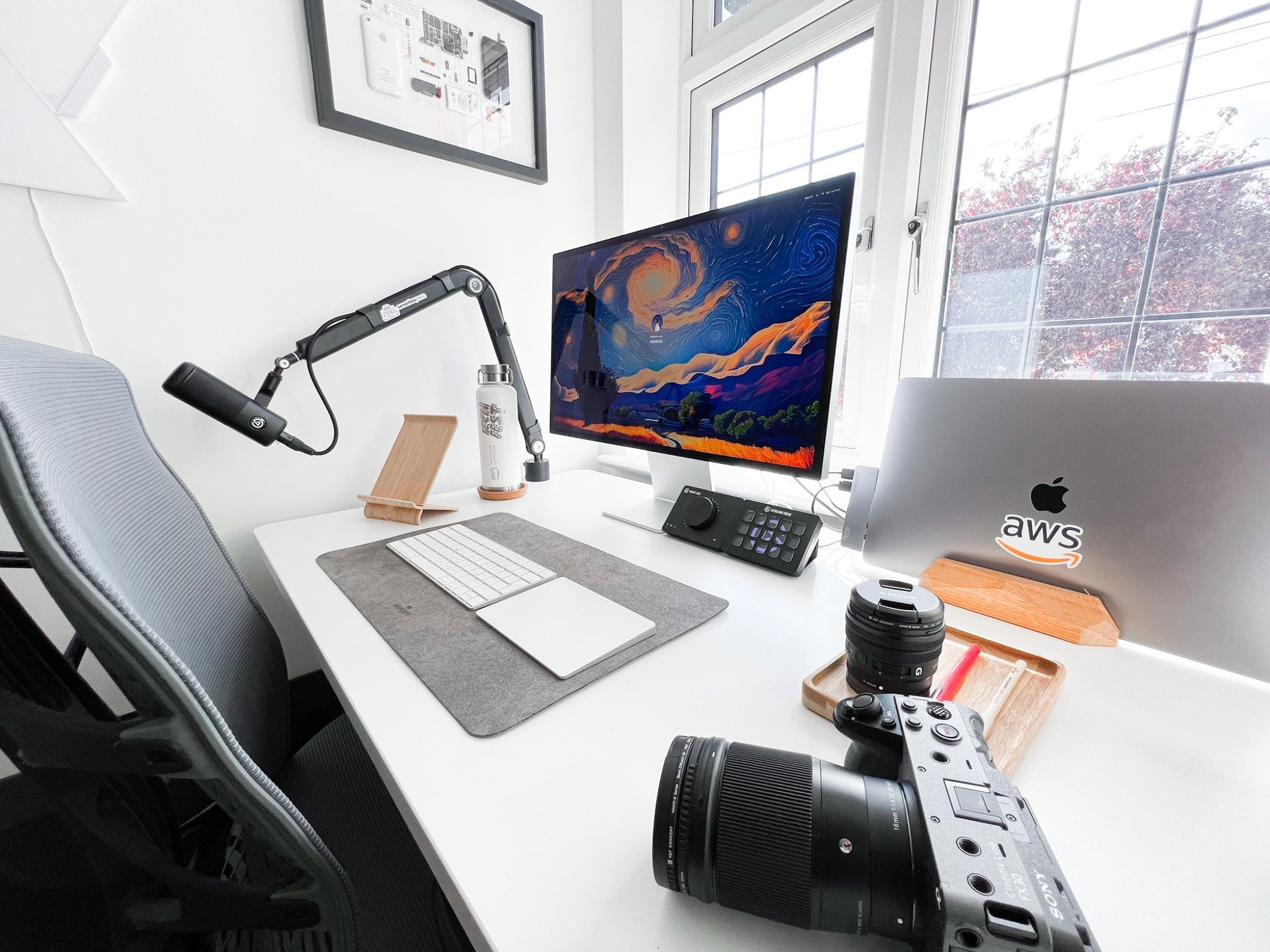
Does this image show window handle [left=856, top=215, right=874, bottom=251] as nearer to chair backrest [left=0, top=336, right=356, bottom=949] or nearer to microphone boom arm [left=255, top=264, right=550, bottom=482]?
microphone boom arm [left=255, top=264, right=550, bottom=482]

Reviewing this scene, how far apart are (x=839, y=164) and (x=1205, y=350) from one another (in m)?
0.75

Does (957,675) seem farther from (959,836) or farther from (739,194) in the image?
(739,194)

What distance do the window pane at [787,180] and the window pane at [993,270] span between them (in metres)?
0.41

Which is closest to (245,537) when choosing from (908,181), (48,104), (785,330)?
(48,104)

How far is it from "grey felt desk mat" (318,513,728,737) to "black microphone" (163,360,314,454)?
267 mm

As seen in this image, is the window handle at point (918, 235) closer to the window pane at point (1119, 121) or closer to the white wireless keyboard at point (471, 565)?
the window pane at point (1119, 121)

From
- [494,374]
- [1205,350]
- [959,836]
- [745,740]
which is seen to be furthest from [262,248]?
[1205,350]

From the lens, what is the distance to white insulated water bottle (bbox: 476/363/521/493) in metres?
1.00

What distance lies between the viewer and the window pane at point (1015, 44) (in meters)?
0.84

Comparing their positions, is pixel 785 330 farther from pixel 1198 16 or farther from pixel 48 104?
pixel 48 104

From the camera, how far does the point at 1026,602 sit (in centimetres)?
53

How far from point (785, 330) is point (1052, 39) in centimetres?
77

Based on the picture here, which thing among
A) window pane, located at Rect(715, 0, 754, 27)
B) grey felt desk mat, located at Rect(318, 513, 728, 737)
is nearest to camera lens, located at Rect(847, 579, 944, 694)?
grey felt desk mat, located at Rect(318, 513, 728, 737)

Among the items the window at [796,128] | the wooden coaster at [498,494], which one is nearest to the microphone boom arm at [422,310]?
the wooden coaster at [498,494]
